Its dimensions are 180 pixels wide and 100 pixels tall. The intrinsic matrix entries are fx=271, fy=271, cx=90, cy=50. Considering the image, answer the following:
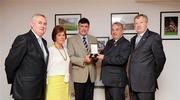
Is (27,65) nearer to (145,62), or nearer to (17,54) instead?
(17,54)

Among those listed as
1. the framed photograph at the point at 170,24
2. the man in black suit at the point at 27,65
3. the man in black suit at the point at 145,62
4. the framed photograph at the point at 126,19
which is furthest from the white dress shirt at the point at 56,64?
the framed photograph at the point at 170,24

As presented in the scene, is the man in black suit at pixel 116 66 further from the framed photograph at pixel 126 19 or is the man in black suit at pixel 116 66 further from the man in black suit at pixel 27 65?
the man in black suit at pixel 27 65

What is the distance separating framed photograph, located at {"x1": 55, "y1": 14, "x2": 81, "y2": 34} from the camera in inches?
176

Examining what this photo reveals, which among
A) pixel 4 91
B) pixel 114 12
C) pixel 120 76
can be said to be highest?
pixel 114 12

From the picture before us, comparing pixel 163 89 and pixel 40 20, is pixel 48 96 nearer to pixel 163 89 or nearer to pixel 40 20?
pixel 40 20

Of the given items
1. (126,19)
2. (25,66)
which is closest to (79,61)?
(25,66)

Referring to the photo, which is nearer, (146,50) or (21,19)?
(146,50)

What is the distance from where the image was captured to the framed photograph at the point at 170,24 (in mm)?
4336

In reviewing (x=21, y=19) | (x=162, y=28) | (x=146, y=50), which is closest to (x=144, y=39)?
(x=146, y=50)

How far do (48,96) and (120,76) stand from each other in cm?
102

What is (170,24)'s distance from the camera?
14.3ft

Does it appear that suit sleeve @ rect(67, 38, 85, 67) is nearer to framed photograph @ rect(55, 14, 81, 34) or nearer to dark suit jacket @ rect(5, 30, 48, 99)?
framed photograph @ rect(55, 14, 81, 34)

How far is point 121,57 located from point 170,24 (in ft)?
4.20

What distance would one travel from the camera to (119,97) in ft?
11.9
